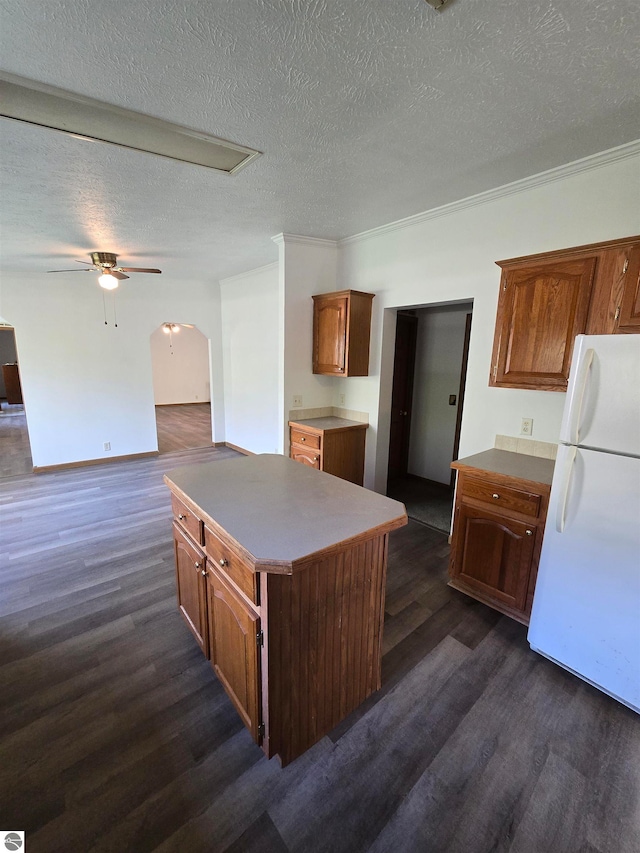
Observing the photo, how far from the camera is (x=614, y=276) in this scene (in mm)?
1901

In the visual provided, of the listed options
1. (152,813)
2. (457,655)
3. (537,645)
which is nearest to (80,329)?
(152,813)

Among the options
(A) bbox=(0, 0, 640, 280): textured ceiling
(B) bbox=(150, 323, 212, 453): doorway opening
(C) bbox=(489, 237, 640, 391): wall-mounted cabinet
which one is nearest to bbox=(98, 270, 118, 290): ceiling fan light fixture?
(A) bbox=(0, 0, 640, 280): textured ceiling

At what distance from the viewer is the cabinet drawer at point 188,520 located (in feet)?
5.51

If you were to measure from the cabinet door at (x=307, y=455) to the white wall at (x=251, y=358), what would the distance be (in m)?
0.92

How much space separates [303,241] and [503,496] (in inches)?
115

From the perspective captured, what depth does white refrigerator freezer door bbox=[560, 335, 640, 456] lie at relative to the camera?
156cm

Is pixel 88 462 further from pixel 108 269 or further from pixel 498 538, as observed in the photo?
pixel 498 538

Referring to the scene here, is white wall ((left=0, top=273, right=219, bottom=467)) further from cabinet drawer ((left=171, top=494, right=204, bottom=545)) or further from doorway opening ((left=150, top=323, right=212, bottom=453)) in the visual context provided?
cabinet drawer ((left=171, top=494, right=204, bottom=545))

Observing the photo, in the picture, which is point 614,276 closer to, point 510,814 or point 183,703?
point 510,814

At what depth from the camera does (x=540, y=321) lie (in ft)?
7.14

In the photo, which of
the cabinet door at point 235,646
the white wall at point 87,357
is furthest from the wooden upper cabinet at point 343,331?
the white wall at point 87,357

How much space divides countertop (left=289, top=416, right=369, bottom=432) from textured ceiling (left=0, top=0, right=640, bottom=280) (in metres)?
1.84

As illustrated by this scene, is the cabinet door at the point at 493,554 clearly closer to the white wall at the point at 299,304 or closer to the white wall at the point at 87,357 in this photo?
the white wall at the point at 299,304

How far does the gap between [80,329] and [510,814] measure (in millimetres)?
6065
